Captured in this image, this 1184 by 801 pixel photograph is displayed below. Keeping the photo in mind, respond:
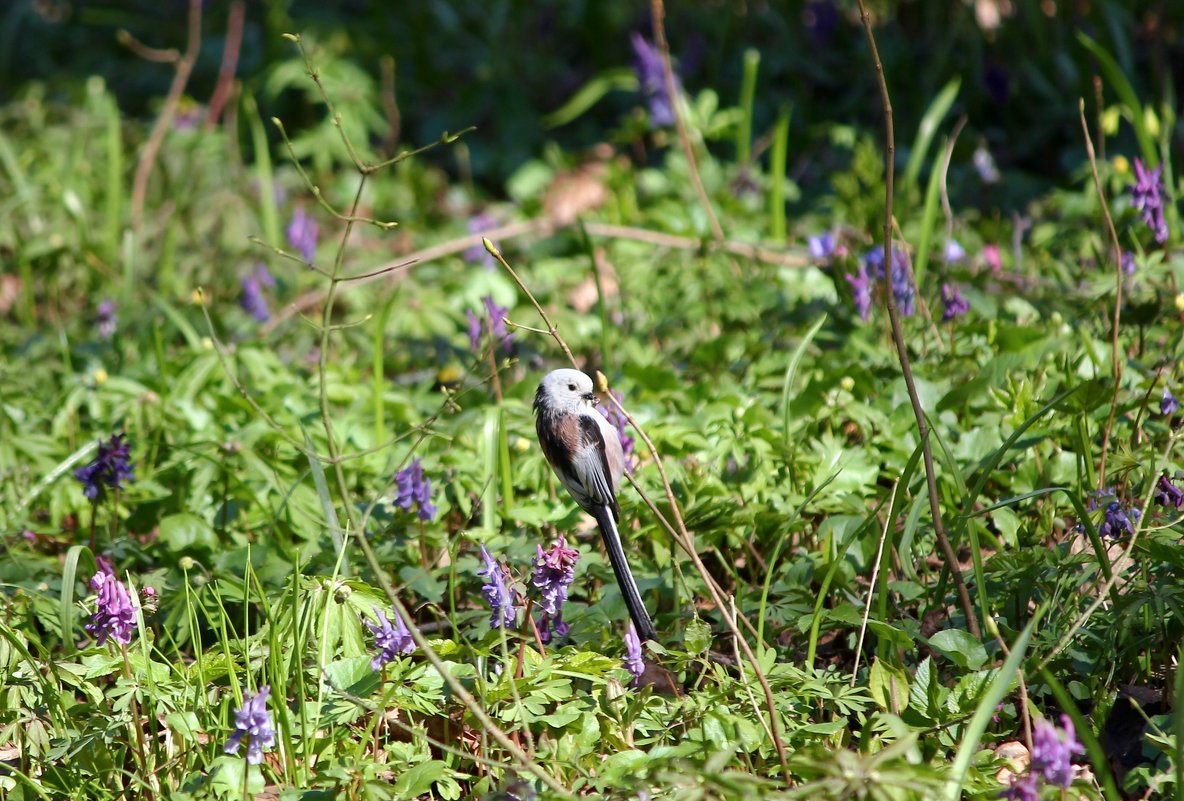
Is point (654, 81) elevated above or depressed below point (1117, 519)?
above

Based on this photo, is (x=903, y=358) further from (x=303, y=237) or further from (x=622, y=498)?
(x=303, y=237)

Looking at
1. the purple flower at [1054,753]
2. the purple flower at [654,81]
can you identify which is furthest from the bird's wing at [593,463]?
the purple flower at [654,81]

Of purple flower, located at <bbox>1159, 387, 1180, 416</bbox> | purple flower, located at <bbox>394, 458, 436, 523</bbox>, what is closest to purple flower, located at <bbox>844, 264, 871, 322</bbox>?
purple flower, located at <bbox>1159, 387, 1180, 416</bbox>

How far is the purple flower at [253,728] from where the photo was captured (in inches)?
67.9

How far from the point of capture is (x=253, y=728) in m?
1.74

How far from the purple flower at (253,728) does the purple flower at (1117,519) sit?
150 cm

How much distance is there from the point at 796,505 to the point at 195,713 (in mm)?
1313

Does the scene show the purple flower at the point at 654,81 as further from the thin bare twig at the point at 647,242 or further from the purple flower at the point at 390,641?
the purple flower at the point at 390,641

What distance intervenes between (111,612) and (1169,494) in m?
1.86

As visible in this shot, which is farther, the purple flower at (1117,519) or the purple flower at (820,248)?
the purple flower at (820,248)

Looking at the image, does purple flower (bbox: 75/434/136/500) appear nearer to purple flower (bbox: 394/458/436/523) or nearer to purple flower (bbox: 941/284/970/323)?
purple flower (bbox: 394/458/436/523)

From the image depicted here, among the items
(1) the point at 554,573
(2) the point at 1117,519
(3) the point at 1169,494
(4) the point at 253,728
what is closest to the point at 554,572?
(1) the point at 554,573

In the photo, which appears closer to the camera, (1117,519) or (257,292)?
(1117,519)

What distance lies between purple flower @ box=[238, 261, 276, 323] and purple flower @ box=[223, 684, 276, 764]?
98.7 inches
